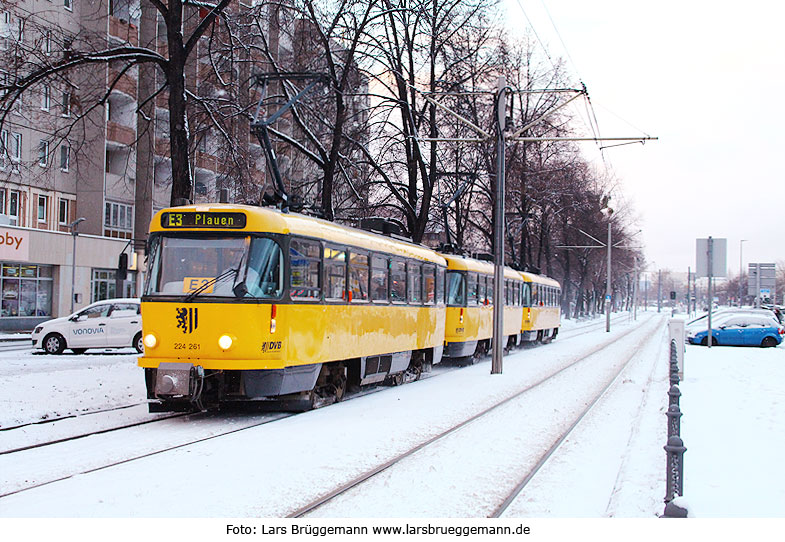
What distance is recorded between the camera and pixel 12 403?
41.8 ft

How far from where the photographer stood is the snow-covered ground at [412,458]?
22.9ft

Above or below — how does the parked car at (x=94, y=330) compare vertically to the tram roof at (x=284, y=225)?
below

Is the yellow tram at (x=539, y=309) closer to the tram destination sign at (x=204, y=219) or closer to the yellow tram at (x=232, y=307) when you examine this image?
the yellow tram at (x=232, y=307)

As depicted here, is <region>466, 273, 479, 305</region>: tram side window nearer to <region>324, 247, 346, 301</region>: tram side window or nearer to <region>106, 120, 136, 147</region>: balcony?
<region>324, 247, 346, 301</region>: tram side window

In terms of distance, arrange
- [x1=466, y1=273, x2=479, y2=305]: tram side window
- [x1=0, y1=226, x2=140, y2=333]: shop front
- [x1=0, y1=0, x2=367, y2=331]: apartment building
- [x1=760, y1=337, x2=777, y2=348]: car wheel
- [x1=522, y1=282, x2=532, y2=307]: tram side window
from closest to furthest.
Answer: [x1=466, y1=273, x2=479, y2=305]: tram side window → [x1=760, y1=337, x2=777, y2=348]: car wheel → [x1=522, y1=282, x2=532, y2=307]: tram side window → [x1=0, y1=0, x2=367, y2=331]: apartment building → [x1=0, y1=226, x2=140, y2=333]: shop front

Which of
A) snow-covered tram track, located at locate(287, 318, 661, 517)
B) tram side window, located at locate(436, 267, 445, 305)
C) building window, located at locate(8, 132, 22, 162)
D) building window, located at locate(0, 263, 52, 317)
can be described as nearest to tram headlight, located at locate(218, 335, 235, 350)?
snow-covered tram track, located at locate(287, 318, 661, 517)

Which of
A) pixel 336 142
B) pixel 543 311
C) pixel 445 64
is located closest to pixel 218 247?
pixel 336 142

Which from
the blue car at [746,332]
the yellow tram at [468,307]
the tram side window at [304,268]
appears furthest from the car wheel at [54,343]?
the blue car at [746,332]

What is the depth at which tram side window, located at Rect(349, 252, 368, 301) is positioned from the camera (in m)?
14.6

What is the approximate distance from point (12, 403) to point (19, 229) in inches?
1060

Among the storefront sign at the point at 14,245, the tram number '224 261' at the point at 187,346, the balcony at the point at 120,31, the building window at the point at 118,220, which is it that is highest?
the balcony at the point at 120,31

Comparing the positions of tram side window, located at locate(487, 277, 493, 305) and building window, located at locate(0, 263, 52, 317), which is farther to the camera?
building window, located at locate(0, 263, 52, 317)

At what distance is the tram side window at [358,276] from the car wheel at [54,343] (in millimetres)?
13616

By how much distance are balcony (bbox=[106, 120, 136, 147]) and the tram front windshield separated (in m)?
32.4
